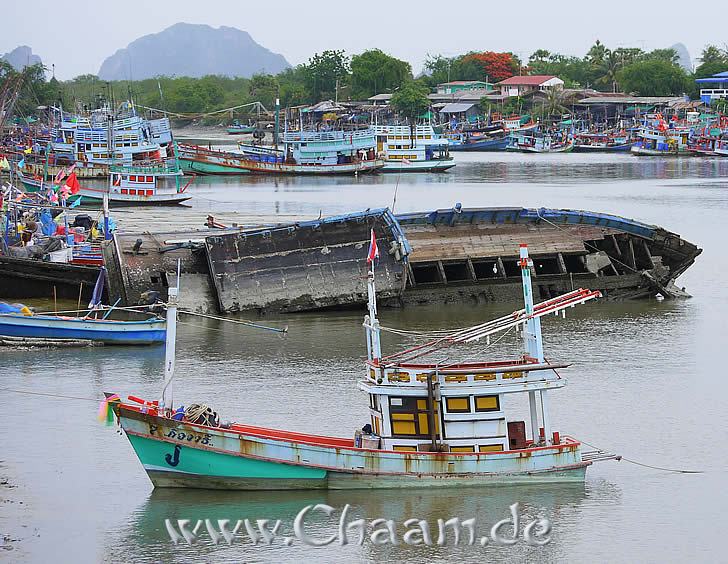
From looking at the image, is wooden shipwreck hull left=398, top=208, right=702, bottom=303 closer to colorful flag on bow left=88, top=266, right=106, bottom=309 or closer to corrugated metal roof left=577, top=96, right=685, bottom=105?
colorful flag on bow left=88, top=266, right=106, bottom=309

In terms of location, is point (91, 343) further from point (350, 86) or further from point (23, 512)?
point (350, 86)

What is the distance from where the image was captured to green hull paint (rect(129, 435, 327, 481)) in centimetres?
2055

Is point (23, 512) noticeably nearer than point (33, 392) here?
Yes

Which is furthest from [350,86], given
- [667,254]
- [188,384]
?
[188,384]

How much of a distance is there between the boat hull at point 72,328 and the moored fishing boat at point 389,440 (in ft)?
39.3

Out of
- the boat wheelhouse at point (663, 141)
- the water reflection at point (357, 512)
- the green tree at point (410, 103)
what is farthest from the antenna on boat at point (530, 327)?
the green tree at point (410, 103)

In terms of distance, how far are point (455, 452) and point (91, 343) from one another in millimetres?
15126

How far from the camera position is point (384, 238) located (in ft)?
123

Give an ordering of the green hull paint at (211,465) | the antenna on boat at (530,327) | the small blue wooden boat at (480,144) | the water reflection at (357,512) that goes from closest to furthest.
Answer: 1. the water reflection at (357,512)
2. the green hull paint at (211,465)
3. the antenna on boat at (530,327)
4. the small blue wooden boat at (480,144)

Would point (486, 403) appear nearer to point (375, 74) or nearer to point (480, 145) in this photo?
point (480, 145)

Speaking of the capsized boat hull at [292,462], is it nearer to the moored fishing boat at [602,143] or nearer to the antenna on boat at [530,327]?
the antenna on boat at [530,327]

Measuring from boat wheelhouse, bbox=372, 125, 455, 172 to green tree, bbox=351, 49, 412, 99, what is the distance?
73916mm

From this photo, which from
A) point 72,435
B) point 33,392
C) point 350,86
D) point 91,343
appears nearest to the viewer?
point 72,435

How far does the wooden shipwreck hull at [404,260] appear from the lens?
3694 centimetres
